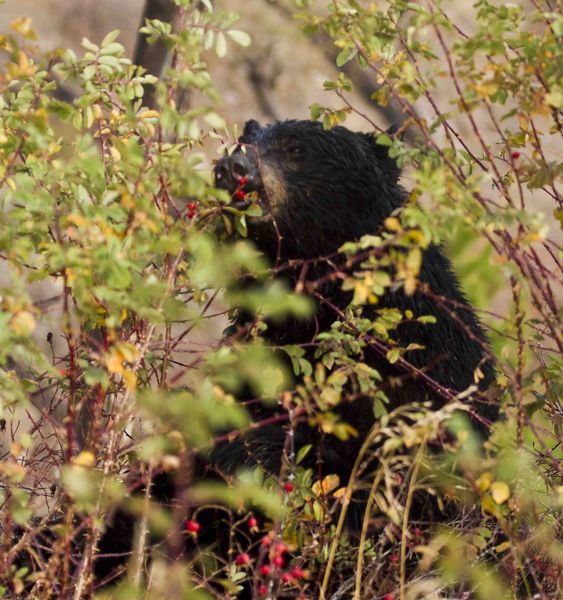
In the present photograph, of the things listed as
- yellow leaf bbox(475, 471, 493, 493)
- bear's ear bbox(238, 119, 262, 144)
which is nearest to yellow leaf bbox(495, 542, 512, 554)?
yellow leaf bbox(475, 471, 493, 493)

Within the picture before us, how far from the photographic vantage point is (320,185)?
4.72 m

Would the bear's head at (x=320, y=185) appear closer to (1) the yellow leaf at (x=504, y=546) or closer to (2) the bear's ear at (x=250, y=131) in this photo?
(2) the bear's ear at (x=250, y=131)

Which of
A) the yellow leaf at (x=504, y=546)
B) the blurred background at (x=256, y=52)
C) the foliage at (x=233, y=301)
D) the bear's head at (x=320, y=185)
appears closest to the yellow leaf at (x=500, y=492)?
the foliage at (x=233, y=301)

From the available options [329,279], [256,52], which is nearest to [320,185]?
[329,279]

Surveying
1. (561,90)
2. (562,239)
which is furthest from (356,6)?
(562,239)

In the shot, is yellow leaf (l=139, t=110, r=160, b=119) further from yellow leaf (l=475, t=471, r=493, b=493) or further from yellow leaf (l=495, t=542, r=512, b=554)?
yellow leaf (l=495, t=542, r=512, b=554)

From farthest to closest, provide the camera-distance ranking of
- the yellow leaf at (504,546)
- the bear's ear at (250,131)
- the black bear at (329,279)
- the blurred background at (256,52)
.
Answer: the blurred background at (256,52) → the bear's ear at (250,131) → the black bear at (329,279) → the yellow leaf at (504,546)

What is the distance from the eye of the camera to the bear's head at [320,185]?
180 inches

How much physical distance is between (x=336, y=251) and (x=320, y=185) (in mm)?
301

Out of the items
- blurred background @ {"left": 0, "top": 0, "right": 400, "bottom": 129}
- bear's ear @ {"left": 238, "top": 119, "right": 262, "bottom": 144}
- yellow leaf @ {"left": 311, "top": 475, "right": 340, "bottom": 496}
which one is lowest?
blurred background @ {"left": 0, "top": 0, "right": 400, "bottom": 129}

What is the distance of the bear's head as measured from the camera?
458 centimetres

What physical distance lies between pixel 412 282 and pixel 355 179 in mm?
2048

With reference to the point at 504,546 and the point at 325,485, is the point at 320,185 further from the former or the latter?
the point at 504,546

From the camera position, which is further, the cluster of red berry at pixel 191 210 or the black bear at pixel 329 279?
the black bear at pixel 329 279
